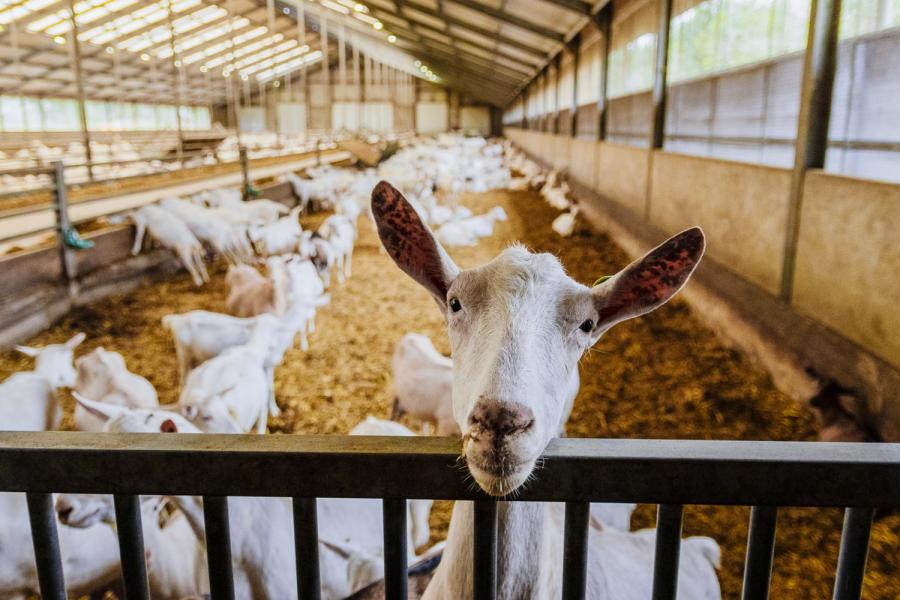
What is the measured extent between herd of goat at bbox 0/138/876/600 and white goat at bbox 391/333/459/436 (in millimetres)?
10

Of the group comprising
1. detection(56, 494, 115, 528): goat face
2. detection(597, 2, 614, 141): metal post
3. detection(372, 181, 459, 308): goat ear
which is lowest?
detection(56, 494, 115, 528): goat face

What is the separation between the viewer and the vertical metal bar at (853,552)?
52.2 inches

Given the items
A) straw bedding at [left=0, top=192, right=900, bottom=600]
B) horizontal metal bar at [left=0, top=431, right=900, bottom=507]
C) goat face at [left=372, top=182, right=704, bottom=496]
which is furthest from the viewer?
straw bedding at [left=0, top=192, right=900, bottom=600]

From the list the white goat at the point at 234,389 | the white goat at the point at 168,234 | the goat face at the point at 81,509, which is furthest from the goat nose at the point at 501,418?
the white goat at the point at 168,234

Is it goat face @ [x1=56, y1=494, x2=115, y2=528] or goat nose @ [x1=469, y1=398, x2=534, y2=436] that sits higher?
goat nose @ [x1=469, y1=398, x2=534, y2=436]

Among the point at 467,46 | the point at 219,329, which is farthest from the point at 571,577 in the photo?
the point at 467,46

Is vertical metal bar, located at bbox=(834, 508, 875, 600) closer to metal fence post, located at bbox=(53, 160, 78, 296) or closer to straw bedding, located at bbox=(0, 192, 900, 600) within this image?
straw bedding, located at bbox=(0, 192, 900, 600)

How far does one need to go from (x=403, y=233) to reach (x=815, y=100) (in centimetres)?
503

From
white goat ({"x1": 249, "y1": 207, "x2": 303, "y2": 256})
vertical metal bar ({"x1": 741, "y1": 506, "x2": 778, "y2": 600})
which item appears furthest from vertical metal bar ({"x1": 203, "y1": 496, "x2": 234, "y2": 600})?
white goat ({"x1": 249, "y1": 207, "x2": 303, "y2": 256})

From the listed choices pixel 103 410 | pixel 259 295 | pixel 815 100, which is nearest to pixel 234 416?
pixel 103 410

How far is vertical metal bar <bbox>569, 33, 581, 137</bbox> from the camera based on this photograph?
59.7 ft

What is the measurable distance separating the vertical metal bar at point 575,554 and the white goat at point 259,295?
5573mm

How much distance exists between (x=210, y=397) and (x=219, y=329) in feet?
6.19

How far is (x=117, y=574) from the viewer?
291cm
